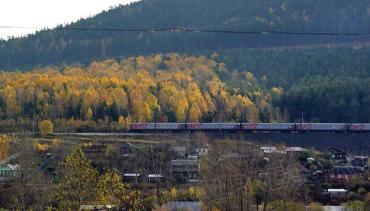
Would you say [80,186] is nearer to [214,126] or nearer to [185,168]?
[185,168]

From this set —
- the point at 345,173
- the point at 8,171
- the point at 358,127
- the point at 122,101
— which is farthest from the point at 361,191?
the point at 122,101

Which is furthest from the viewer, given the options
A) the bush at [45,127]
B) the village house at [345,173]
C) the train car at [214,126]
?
the train car at [214,126]

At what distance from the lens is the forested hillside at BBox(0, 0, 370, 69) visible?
55594mm

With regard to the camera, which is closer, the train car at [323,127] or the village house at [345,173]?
the village house at [345,173]

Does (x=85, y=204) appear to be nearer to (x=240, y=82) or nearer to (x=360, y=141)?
(x=360, y=141)

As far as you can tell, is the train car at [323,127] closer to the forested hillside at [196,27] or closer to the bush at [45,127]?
the bush at [45,127]

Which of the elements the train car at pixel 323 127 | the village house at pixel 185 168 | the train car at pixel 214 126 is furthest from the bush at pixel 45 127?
the train car at pixel 323 127

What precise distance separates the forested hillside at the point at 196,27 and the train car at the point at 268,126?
82.6 feet

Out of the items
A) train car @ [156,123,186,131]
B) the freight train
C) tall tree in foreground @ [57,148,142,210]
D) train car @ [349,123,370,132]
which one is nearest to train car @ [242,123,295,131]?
the freight train

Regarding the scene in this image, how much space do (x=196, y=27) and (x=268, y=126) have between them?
1282 inches

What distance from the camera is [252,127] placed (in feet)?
94.6

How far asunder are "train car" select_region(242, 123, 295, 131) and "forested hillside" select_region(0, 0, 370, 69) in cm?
2518

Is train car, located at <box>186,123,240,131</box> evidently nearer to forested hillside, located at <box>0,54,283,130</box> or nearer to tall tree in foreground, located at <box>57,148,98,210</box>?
forested hillside, located at <box>0,54,283,130</box>

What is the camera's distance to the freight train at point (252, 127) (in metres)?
28.5
